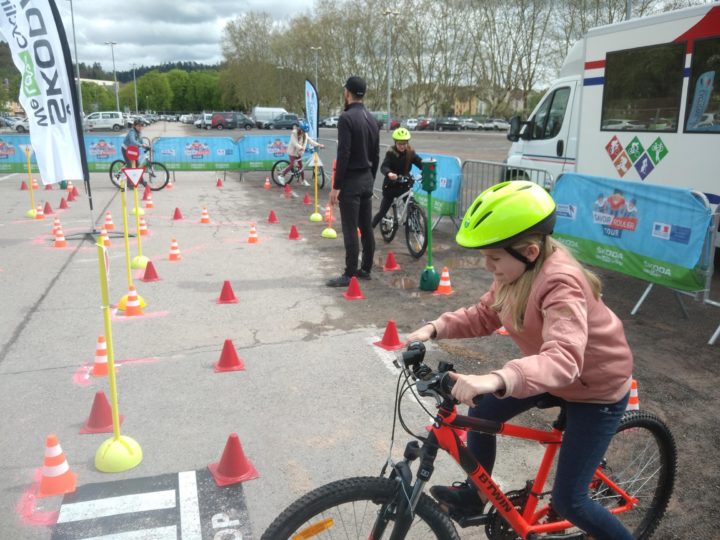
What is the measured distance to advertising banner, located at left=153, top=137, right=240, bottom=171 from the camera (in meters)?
18.5

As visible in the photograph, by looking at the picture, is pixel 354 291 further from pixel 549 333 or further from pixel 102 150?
pixel 102 150

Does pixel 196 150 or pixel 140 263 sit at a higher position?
pixel 196 150

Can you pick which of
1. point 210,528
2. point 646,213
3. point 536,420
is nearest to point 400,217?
point 646,213

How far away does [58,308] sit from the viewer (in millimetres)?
6660

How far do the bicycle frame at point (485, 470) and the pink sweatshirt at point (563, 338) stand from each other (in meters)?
0.23

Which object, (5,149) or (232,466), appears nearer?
(232,466)

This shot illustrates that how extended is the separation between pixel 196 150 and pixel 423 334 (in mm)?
17679

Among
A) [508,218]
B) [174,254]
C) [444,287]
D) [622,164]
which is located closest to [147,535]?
[508,218]

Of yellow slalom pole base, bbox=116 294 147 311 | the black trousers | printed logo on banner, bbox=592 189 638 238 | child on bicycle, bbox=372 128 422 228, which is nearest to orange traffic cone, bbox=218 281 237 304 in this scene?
yellow slalom pole base, bbox=116 294 147 311

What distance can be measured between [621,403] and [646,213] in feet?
15.8

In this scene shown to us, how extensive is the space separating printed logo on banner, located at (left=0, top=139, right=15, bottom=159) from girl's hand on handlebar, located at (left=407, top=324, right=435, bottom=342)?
1931cm

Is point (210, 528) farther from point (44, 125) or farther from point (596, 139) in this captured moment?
point (596, 139)

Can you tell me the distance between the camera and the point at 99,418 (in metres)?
4.10

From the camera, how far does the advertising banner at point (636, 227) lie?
607 cm
